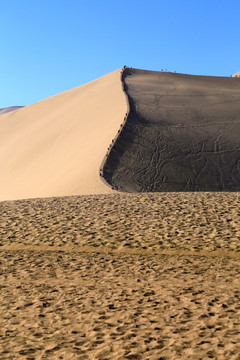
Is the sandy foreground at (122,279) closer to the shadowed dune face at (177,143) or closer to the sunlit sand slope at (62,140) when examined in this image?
the sunlit sand slope at (62,140)

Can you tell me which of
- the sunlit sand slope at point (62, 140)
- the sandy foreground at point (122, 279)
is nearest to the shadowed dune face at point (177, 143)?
the sunlit sand slope at point (62, 140)

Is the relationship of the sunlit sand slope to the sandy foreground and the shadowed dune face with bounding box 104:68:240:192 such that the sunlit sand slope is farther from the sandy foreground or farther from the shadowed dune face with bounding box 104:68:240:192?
the sandy foreground

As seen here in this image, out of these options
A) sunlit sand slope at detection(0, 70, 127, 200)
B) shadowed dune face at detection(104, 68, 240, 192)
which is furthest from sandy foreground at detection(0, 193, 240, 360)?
shadowed dune face at detection(104, 68, 240, 192)

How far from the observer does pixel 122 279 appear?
8242 millimetres

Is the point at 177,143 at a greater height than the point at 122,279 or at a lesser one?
greater

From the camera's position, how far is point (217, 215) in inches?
484

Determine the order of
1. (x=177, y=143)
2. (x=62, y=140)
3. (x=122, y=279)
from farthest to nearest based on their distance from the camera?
(x=62, y=140), (x=177, y=143), (x=122, y=279)

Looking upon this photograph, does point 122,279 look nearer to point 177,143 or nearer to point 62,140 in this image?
point 177,143

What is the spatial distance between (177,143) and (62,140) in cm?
1140

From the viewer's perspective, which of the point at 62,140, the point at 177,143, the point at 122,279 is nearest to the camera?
the point at 122,279

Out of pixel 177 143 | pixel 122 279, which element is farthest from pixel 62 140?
pixel 122 279

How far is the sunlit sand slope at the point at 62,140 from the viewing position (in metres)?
27.3

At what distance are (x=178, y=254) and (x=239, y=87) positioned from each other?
1685 inches

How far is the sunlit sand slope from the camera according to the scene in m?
27.3
